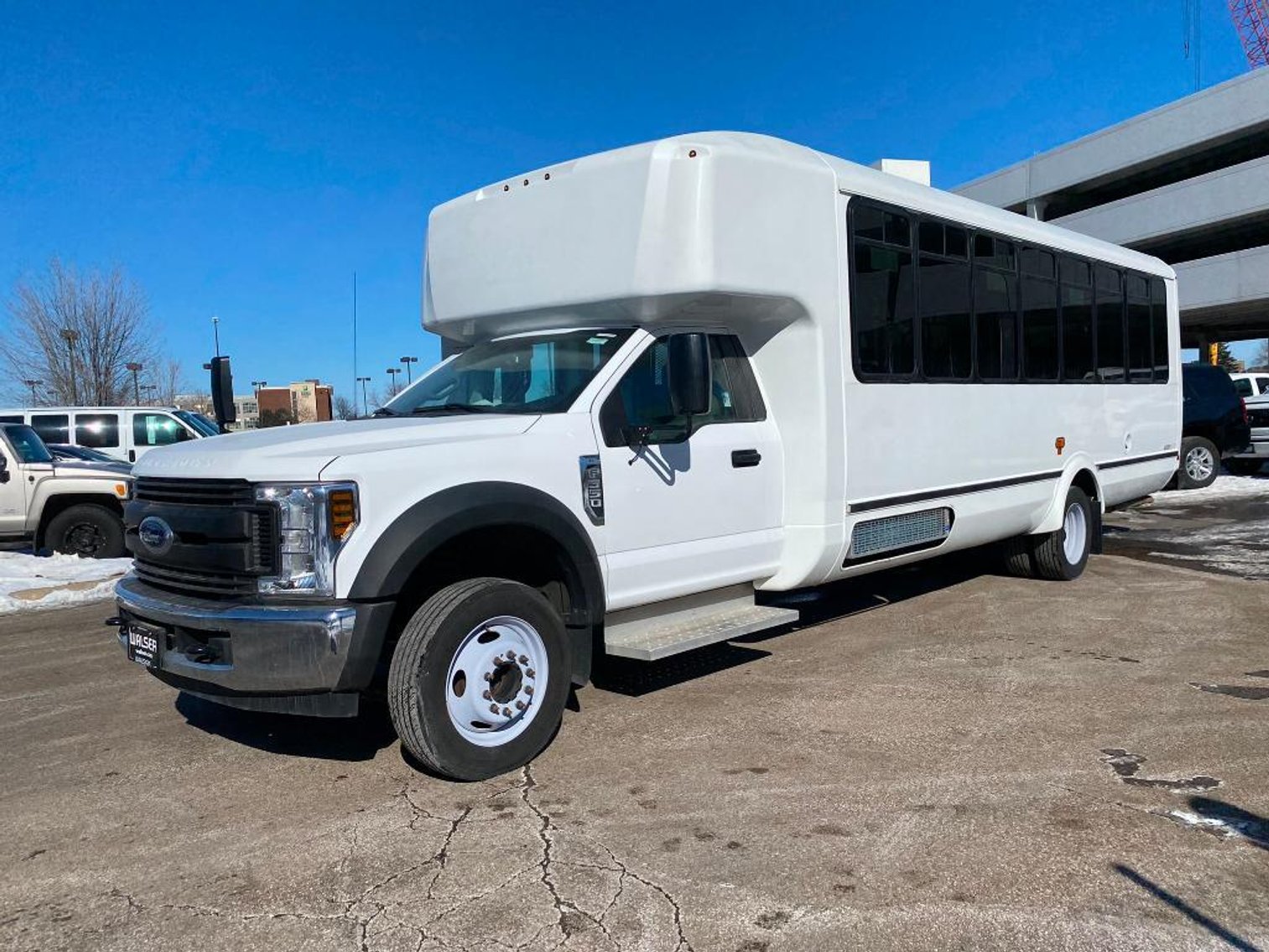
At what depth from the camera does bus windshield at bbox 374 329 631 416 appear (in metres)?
4.93

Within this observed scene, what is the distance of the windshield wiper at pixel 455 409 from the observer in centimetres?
495

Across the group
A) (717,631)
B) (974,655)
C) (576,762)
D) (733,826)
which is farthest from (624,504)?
(974,655)

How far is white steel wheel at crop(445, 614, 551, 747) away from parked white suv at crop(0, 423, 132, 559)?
7670 millimetres

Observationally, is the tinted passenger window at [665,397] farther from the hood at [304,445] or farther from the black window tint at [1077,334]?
the black window tint at [1077,334]

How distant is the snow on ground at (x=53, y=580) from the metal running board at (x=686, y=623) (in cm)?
588

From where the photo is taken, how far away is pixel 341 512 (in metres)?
3.81

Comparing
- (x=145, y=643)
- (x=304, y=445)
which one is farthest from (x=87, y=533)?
(x=304, y=445)

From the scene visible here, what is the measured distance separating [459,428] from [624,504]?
922 mm

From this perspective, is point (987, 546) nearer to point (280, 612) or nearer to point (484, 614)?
point (484, 614)

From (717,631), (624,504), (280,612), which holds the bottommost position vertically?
(717,631)

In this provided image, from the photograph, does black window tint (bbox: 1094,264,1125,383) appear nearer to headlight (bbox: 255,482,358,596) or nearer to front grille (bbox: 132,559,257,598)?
headlight (bbox: 255,482,358,596)

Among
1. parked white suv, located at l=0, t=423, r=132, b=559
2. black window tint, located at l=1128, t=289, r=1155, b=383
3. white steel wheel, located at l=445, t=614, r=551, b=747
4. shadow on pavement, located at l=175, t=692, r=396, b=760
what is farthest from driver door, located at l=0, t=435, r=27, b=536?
black window tint, located at l=1128, t=289, r=1155, b=383

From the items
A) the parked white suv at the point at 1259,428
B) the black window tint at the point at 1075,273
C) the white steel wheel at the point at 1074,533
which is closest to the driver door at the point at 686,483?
the white steel wheel at the point at 1074,533

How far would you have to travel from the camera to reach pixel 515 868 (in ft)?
11.1
